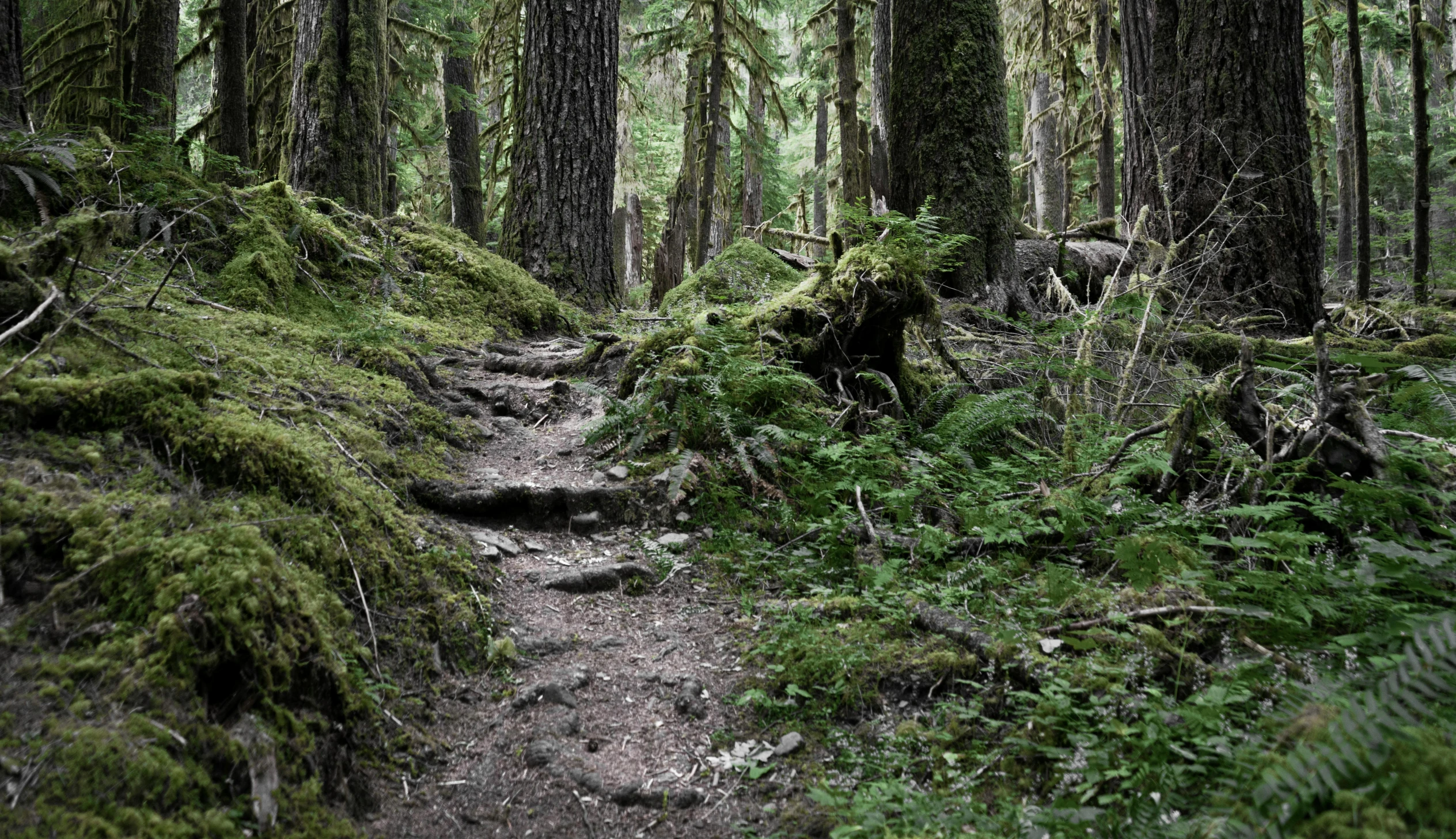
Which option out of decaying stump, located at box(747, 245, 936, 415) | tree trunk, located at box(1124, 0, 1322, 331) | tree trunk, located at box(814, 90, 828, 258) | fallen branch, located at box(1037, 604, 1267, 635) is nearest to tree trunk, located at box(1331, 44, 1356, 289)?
tree trunk, located at box(814, 90, 828, 258)

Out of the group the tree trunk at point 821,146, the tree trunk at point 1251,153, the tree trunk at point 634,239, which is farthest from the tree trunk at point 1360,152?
the tree trunk at point 634,239

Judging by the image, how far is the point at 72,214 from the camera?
311cm

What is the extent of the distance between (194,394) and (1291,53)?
316 inches

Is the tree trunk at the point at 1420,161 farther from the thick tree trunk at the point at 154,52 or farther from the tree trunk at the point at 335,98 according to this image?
the thick tree trunk at the point at 154,52

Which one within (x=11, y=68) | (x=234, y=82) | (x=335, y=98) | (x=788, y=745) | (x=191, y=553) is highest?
(x=234, y=82)

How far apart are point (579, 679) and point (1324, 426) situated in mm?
2859

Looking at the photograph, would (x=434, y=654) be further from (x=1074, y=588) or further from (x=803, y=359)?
(x=803, y=359)

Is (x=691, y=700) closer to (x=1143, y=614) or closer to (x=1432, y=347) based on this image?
(x=1143, y=614)

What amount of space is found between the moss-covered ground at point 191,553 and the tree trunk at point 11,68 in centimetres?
28

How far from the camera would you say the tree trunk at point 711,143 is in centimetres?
1109

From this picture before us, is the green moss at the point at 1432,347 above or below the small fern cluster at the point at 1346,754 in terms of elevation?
above

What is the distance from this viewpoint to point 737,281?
6914 mm

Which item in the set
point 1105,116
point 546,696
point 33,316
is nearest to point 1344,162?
point 1105,116

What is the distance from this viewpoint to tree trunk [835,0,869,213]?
10023mm
